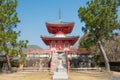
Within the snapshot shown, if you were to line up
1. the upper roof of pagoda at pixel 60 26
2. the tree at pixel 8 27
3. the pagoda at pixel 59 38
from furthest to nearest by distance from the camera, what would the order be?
1. the upper roof of pagoda at pixel 60 26
2. the pagoda at pixel 59 38
3. the tree at pixel 8 27

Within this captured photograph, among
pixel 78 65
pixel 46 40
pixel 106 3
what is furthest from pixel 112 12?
pixel 46 40

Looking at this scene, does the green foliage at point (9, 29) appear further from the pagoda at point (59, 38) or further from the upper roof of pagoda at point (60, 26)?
the upper roof of pagoda at point (60, 26)

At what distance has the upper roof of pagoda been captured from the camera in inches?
1988

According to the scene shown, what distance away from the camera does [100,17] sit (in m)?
32.0

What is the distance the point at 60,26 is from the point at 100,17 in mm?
19139

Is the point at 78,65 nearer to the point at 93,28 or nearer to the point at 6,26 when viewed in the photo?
the point at 93,28

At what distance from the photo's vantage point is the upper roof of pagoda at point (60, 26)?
5050 cm

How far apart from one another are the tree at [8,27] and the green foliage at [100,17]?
27.8 feet

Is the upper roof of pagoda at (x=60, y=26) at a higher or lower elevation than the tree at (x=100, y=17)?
higher

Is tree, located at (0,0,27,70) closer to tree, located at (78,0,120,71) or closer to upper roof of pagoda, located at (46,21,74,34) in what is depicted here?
tree, located at (78,0,120,71)

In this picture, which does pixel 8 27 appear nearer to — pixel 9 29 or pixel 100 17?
pixel 9 29

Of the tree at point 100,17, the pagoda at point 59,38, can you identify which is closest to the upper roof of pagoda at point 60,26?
the pagoda at point 59,38

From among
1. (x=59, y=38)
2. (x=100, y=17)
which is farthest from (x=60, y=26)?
(x=100, y=17)

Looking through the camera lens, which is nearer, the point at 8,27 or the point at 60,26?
the point at 8,27
